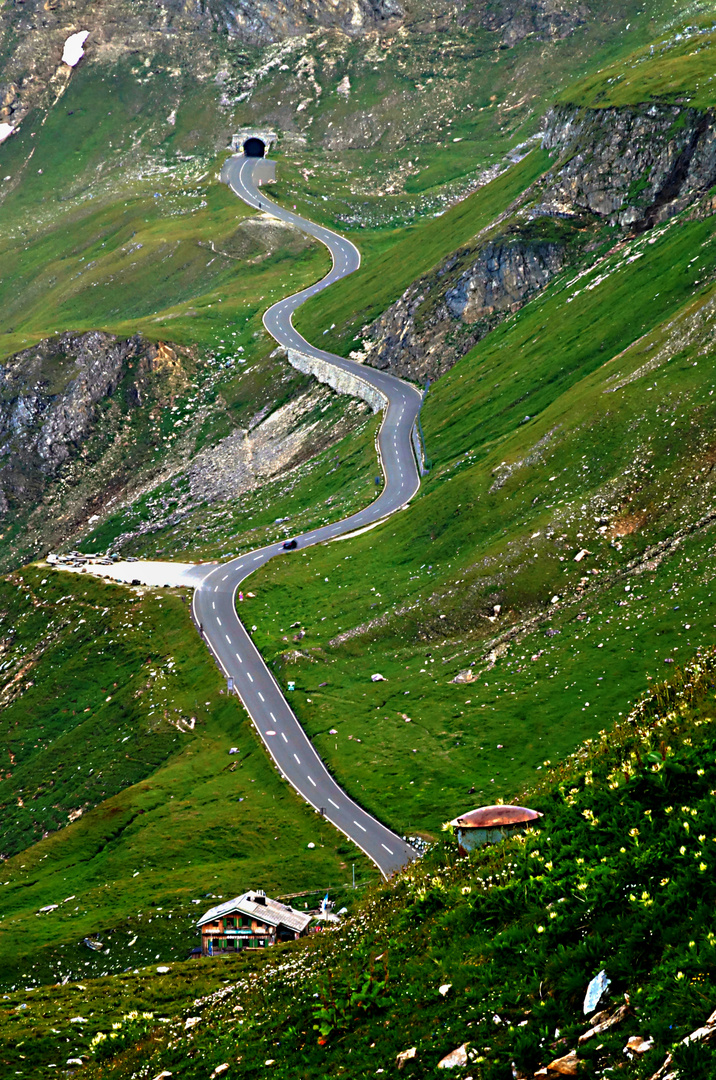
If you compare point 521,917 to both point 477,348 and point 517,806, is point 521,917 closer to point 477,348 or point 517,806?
point 517,806

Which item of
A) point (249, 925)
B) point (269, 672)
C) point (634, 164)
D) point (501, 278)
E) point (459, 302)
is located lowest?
point (269, 672)

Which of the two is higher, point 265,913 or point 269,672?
point 265,913

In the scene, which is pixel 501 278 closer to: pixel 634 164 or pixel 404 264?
pixel 634 164

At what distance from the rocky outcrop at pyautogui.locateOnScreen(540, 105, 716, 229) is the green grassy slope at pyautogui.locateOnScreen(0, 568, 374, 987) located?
80.1m

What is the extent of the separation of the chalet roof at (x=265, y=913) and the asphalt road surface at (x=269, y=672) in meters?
7.46

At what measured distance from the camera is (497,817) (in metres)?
28.8

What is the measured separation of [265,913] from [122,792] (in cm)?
3910

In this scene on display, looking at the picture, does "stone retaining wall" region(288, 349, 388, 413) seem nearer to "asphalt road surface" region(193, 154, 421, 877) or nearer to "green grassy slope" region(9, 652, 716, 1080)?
"asphalt road surface" region(193, 154, 421, 877)

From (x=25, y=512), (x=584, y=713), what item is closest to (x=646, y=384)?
(x=584, y=713)

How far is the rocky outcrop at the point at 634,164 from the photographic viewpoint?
409 feet

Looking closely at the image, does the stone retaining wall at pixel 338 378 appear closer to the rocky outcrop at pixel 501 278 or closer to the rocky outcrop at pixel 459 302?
the rocky outcrop at pixel 459 302

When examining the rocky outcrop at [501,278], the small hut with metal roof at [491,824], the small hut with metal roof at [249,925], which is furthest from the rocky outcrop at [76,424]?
the small hut with metal roof at [491,824]

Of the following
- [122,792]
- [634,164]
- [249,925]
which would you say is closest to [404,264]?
[634,164]

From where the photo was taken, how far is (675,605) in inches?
3009
